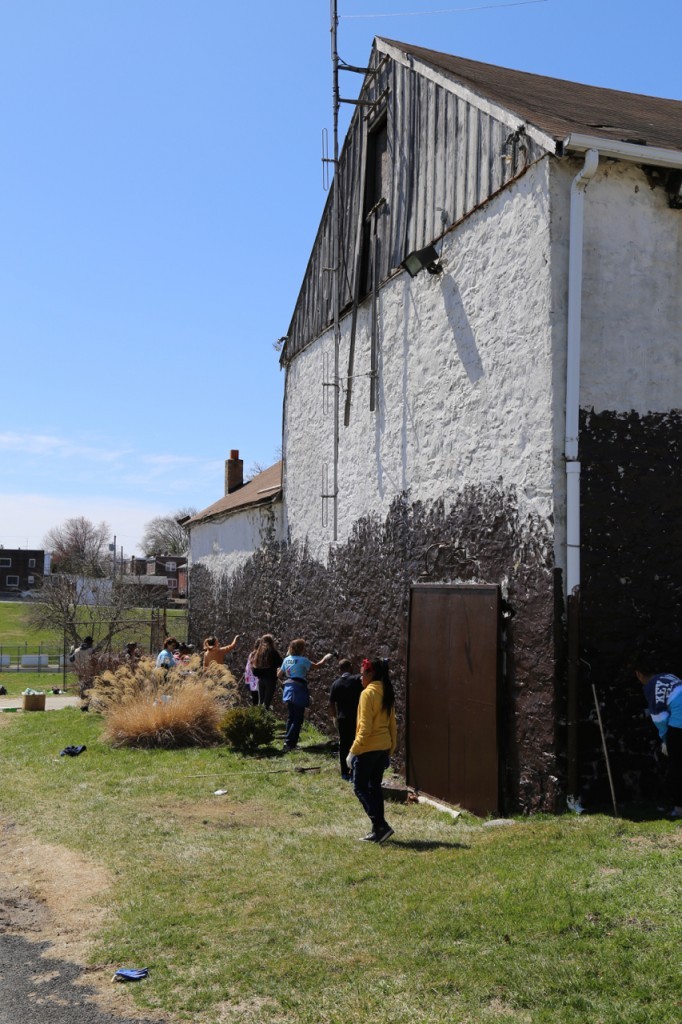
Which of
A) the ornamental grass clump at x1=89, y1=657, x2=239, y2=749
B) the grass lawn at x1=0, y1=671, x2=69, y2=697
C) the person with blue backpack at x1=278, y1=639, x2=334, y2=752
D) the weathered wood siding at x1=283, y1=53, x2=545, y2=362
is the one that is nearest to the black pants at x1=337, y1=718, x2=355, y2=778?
the person with blue backpack at x1=278, y1=639, x2=334, y2=752

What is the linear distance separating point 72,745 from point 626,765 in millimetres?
9300

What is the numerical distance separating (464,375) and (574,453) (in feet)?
7.47

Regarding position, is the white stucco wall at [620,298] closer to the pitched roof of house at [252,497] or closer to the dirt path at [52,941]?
the dirt path at [52,941]

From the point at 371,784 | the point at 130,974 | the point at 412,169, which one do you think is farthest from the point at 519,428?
the point at 130,974

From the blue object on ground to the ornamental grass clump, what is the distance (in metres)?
8.52

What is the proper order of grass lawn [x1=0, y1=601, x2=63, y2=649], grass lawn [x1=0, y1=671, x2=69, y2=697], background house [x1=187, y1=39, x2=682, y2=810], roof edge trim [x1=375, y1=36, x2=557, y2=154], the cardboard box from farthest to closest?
grass lawn [x1=0, y1=601, x2=63, y2=649]
grass lawn [x1=0, y1=671, x2=69, y2=697]
the cardboard box
roof edge trim [x1=375, y1=36, x2=557, y2=154]
background house [x1=187, y1=39, x2=682, y2=810]

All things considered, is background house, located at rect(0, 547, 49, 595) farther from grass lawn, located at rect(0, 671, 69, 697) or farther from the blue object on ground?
the blue object on ground

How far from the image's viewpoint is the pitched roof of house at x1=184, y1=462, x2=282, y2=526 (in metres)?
18.5

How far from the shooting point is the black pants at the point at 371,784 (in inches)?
333

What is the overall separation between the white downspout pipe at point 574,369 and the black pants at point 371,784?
7.57ft

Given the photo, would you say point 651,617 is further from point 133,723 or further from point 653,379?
point 133,723

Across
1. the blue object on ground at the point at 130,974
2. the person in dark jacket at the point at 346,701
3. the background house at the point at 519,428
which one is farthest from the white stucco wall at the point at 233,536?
the blue object on ground at the point at 130,974

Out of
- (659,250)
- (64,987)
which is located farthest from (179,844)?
(659,250)

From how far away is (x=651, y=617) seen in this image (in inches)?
342
